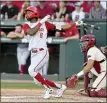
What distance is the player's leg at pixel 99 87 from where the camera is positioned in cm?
859

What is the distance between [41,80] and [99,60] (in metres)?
1.21

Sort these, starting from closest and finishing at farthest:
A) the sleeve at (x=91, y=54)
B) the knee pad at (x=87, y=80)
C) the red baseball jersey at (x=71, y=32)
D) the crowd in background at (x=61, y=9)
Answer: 1. the sleeve at (x=91, y=54)
2. the knee pad at (x=87, y=80)
3. the red baseball jersey at (x=71, y=32)
4. the crowd in background at (x=61, y=9)

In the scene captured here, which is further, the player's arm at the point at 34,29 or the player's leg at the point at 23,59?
the player's leg at the point at 23,59

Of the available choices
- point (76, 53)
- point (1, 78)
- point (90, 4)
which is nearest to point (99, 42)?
point (76, 53)

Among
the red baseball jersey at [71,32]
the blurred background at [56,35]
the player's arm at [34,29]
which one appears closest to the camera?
the player's arm at [34,29]

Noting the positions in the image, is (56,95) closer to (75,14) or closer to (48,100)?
(48,100)

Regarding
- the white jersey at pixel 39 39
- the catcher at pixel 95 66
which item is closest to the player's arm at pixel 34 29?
the white jersey at pixel 39 39

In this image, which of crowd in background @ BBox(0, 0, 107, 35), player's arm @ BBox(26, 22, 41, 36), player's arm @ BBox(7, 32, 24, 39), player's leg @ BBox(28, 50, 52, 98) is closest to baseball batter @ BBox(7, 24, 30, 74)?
player's arm @ BBox(7, 32, 24, 39)

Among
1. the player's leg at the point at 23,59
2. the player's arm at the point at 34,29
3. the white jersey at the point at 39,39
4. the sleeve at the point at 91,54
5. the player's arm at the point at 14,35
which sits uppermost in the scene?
the player's arm at the point at 34,29

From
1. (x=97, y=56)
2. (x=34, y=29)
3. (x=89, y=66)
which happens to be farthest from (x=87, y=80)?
(x=34, y=29)

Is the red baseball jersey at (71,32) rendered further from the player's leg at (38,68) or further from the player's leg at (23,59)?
the player's leg at (38,68)

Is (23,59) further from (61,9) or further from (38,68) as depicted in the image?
(38,68)

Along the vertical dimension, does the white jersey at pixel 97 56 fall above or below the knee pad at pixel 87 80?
above

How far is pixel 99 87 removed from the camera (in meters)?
8.71
